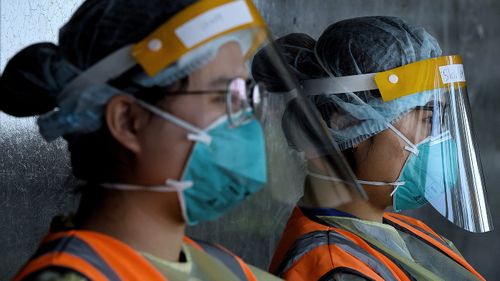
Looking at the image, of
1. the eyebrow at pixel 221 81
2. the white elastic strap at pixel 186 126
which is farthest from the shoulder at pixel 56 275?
the eyebrow at pixel 221 81

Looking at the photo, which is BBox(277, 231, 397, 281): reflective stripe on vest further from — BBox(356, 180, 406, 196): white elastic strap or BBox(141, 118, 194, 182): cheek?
BBox(141, 118, 194, 182): cheek

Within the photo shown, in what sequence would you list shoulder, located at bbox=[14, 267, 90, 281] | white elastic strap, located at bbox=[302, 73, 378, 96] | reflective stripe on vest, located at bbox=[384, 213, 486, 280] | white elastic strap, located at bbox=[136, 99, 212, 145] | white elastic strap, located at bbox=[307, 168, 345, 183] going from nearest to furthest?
shoulder, located at bbox=[14, 267, 90, 281], white elastic strap, located at bbox=[136, 99, 212, 145], white elastic strap, located at bbox=[307, 168, 345, 183], white elastic strap, located at bbox=[302, 73, 378, 96], reflective stripe on vest, located at bbox=[384, 213, 486, 280]

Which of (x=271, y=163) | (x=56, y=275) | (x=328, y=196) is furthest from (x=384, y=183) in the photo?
(x=56, y=275)

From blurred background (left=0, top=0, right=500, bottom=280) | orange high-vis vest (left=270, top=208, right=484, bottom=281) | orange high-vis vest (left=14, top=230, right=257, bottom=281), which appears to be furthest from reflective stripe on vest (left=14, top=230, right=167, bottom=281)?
orange high-vis vest (left=270, top=208, right=484, bottom=281)

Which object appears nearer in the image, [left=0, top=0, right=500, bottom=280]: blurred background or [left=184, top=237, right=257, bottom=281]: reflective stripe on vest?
[left=184, top=237, right=257, bottom=281]: reflective stripe on vest

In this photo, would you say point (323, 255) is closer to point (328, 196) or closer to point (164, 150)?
point (328, 196)

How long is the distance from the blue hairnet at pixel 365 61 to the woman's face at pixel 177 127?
0.65m

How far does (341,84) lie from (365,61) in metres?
0.10

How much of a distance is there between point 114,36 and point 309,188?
585 millimetres

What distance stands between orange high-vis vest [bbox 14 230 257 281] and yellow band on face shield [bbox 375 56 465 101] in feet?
3.25

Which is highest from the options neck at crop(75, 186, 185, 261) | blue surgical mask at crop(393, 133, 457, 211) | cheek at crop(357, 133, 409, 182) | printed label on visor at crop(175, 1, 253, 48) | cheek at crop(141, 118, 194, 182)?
printed label on visor at crop(175, 1, 253, 48)

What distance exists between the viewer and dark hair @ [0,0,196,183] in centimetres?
154

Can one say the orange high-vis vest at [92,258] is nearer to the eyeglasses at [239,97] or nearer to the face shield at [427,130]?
the eyeglasses at [239,97]

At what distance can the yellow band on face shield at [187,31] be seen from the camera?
1516 millimetres
